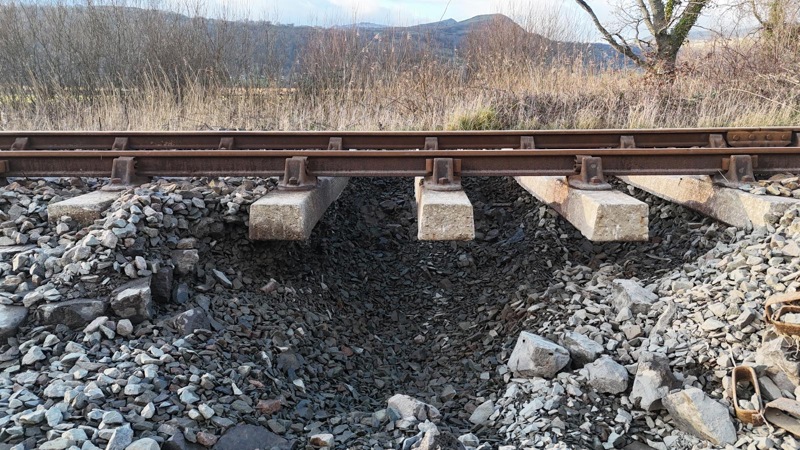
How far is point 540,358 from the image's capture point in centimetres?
325

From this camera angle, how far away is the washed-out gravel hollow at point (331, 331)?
2672mm

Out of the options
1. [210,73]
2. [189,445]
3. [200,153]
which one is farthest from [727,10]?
[189,445]

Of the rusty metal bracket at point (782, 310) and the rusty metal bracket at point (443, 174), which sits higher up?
the rusty metal bracket at point (443, 174)

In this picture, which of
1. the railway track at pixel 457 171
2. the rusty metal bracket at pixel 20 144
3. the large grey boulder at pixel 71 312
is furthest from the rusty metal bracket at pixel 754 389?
the rusty metal bracket at pixel 20 144

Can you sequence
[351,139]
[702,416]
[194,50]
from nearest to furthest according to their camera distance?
[702,416] < [351,139] < [194,50]

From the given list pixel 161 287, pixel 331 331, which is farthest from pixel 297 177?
pixel 161 287

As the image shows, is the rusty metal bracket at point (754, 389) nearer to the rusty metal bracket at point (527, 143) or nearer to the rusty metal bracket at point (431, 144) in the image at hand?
the rusty metal bracket at point (527, 143)

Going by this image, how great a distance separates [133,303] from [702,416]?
296 centimetres

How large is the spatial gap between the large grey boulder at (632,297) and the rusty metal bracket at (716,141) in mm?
2147

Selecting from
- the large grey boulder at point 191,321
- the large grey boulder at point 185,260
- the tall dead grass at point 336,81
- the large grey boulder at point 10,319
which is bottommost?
the large grey boulder at point 191,321

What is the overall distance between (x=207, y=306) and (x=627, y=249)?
3.08 m

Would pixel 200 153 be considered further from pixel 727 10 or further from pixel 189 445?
pixel 727 10

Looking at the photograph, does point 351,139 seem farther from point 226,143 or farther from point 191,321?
point 191,321

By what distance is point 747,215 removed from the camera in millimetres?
3787
